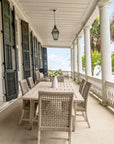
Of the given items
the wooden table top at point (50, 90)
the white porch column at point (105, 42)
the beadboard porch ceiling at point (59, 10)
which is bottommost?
the wooden table top at point (50, 90)

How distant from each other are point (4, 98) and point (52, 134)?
100 inches

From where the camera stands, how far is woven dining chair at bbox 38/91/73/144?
6.21 feet

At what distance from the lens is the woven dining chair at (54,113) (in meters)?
1.89

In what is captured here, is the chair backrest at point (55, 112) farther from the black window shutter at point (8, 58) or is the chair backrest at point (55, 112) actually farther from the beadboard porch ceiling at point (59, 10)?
the beadboard porch ceiling at point (59, 10)

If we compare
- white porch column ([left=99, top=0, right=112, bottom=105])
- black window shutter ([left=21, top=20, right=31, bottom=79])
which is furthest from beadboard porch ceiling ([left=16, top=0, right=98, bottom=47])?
white porch column ([left=99, top=0, right=112, bottom=105])

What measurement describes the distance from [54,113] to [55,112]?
0.9 inches

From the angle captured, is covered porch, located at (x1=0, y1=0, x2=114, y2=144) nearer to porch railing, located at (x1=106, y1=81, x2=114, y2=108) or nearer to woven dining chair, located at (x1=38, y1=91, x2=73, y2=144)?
porch railing, located at (x1=106, y1=81, x2=114, y2=108)

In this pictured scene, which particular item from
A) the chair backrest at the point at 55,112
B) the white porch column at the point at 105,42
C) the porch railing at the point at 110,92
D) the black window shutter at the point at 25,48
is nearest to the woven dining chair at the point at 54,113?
the chair backrest at the point at 55,112

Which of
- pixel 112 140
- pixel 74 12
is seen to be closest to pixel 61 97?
pixel 112 140

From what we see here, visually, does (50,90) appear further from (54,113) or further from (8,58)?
(8,58)

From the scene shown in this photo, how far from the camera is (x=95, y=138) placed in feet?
7.64

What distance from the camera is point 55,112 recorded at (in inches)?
76.9

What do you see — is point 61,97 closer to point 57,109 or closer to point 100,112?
point 57,109

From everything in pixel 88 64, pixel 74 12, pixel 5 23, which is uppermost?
pixel 74 12
